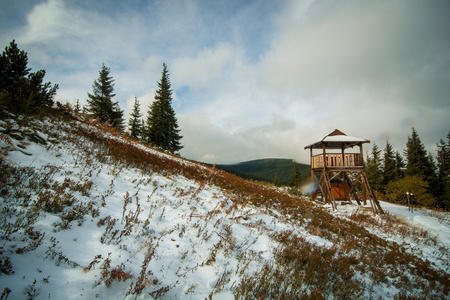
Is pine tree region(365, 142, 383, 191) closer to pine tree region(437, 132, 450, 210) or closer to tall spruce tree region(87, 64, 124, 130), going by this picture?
pine tree region(437, 132, 450, 210)

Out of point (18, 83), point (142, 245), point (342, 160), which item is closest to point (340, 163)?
point (342, 160)

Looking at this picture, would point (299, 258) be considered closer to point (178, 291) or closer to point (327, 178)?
point (178, 291)

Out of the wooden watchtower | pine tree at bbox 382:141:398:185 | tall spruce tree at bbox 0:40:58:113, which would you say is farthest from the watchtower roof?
pine tree at bbox 382:141:398:185

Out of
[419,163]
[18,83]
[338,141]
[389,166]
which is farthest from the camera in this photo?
[389,166]

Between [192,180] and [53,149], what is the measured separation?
531 centimetres

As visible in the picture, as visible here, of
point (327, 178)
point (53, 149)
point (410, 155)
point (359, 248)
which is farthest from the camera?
point (410, 155)

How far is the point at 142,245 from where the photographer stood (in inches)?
138

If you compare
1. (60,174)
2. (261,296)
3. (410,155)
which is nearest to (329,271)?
(261,296)

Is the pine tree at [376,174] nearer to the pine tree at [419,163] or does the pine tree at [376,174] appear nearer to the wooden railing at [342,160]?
the pine tree at [419,163]

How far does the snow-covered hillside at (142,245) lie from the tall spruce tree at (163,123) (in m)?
17.7

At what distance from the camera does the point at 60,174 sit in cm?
489

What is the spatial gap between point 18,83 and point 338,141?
1968 centimetres

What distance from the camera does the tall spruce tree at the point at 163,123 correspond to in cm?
2578

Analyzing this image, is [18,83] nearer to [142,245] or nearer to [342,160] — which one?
[142,245]
